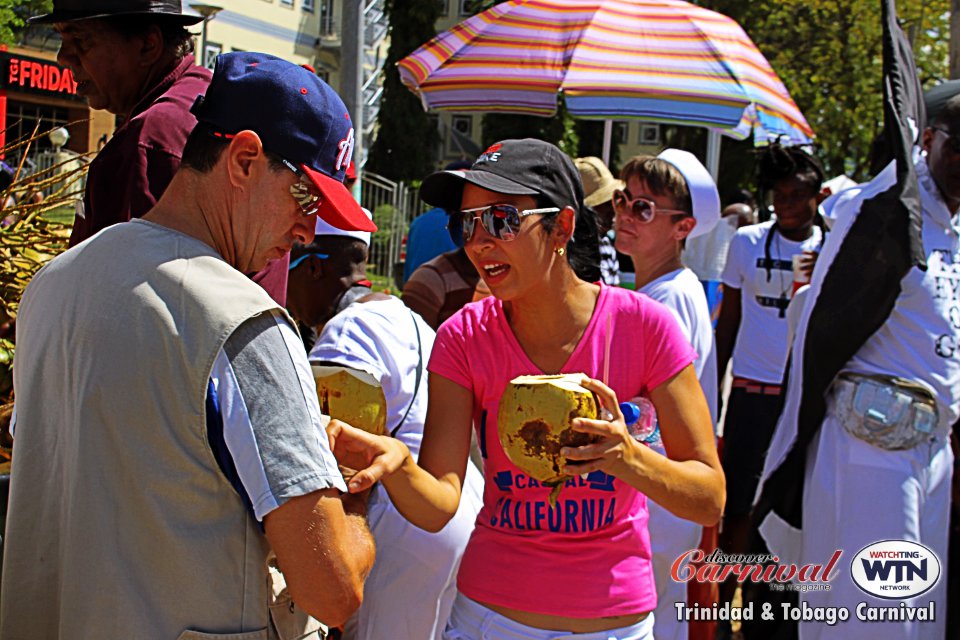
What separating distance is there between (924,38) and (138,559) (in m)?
22.7

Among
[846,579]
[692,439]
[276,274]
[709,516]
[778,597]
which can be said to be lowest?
[778,597]

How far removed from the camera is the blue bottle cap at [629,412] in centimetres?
257

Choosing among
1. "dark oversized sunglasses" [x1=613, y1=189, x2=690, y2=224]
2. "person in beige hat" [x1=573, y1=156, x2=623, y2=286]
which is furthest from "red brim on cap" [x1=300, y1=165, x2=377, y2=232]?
"person in beige hat" [x1=573, y1=156, x2=623, y2=286]

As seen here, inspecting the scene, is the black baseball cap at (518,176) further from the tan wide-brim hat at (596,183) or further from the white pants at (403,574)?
the tan wide-brim hat at (596,183)

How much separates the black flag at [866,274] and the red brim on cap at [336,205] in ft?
8.90

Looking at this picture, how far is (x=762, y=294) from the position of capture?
6590mm

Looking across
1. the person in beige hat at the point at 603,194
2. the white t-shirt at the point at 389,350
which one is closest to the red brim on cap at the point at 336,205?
the white t-shirt at the point at 389,350

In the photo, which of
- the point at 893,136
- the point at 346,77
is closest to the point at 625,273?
the point at 893,136

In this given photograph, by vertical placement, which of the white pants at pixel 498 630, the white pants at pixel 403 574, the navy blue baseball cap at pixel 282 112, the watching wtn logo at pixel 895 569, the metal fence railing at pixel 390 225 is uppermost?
the navy blue baseball cap at pixel 282 112

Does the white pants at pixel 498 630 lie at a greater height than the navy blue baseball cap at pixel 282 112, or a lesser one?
lesser

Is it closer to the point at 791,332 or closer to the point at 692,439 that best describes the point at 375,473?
the point at 692,439

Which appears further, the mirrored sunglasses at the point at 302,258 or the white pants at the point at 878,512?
the white pants at the point at 878,512

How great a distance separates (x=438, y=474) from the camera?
8.96 feet

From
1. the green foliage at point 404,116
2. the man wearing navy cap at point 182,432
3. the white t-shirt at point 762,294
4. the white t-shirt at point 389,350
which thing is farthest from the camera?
the green foliage at point 404,116
